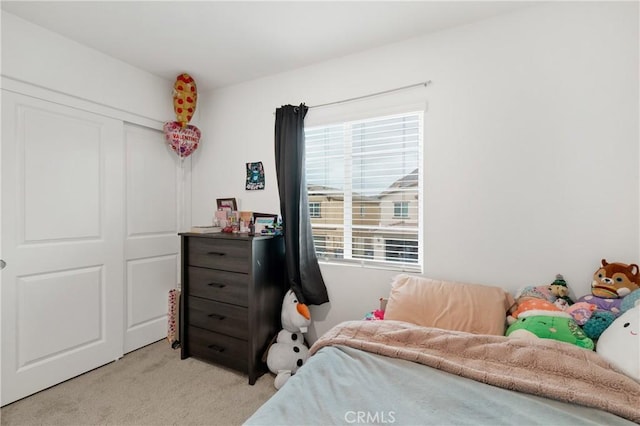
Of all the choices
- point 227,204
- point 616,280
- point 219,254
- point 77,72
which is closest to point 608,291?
point 616,280

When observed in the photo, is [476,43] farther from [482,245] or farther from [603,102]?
[482,245]

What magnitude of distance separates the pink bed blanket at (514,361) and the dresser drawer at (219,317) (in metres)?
0.95

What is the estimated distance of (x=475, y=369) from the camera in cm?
112

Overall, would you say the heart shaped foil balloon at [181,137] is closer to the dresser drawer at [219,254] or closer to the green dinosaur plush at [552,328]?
the dresser drawer at [219,254]

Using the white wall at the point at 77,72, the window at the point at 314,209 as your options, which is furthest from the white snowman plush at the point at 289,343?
the white wall at the point at 77,72

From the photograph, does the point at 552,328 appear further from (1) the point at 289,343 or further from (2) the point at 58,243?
(2) the point at 58,243

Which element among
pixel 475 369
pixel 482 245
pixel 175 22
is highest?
pixel 175 22

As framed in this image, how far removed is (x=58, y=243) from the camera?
2.09 meters

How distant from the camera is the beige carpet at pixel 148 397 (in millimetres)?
1716

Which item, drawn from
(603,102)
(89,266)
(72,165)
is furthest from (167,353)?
(603,102)

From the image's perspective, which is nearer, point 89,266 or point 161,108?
point 89,266

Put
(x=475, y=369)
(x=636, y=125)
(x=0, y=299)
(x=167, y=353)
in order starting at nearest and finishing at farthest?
(x=475, y=369), (x=636, y=125), (x=0, y=299), (x=167, y=353)

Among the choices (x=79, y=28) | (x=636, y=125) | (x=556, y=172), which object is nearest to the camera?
(x=636, y=125)

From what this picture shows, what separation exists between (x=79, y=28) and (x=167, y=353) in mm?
2561
